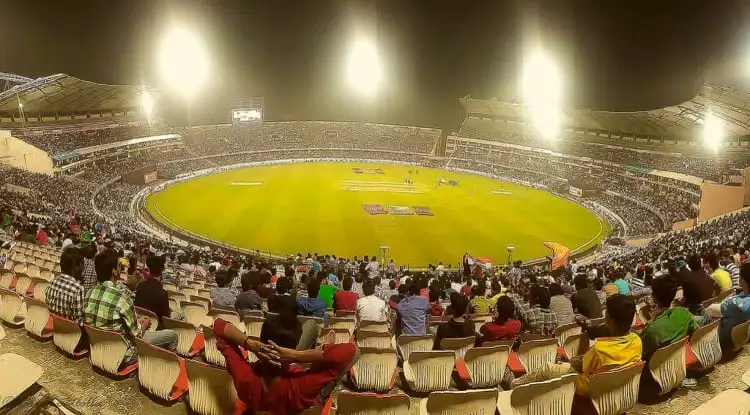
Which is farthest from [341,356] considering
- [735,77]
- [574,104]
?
[574,104]

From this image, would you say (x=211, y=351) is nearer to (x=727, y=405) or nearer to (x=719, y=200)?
(x=727, y=405)

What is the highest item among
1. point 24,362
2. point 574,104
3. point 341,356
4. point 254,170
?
point 574,104

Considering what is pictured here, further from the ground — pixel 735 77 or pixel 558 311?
pixel 735 77

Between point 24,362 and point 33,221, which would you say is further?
point 33,221

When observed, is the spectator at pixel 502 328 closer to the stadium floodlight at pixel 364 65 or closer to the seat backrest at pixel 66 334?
the seat backrest at pixel 66 334

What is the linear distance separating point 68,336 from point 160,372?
1.71m

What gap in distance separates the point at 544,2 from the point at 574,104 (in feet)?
48.3

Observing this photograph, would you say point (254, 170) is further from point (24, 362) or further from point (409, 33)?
point (24, 362)

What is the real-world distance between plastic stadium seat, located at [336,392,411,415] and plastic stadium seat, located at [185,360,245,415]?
2.96ft

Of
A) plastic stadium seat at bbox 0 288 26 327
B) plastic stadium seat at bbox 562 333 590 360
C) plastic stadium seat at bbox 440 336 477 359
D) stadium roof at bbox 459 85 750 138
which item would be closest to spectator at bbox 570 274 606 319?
plastic stadium seat at bbox 562 333 590 360

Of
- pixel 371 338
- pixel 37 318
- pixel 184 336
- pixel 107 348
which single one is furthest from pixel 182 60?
pixel 107 348

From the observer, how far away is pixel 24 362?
14.4ft

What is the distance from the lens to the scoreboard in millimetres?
78000

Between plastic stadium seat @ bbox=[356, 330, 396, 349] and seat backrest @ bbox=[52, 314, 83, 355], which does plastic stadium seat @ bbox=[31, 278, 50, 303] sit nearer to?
seat backrest @ bbox=[52, 314, 83, 355]
